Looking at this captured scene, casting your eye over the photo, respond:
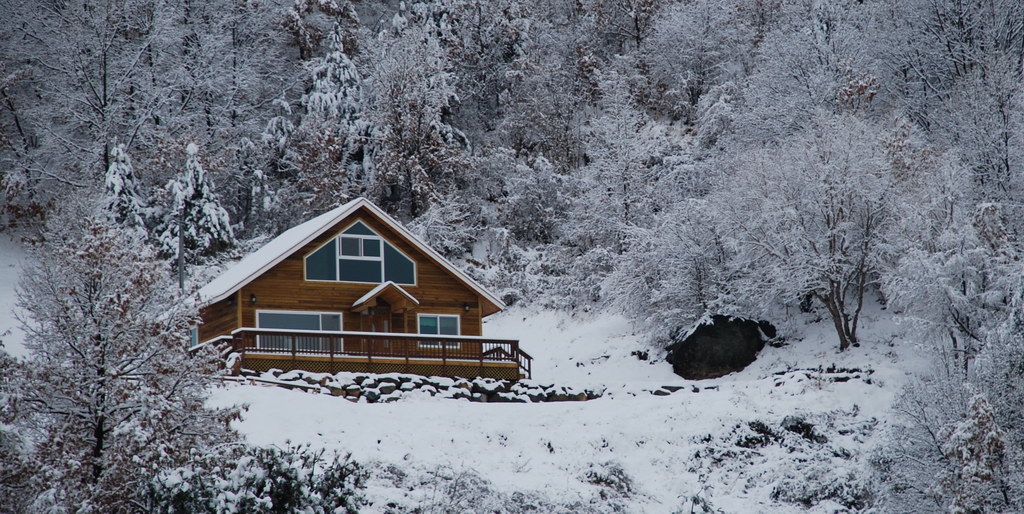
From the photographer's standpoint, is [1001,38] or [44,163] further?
[44,163]

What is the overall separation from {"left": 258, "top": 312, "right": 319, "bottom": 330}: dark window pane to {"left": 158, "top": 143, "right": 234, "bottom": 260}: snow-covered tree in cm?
1388

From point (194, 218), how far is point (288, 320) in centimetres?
1547

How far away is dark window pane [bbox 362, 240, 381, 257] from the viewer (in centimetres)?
3225

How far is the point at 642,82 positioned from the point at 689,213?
18950mm

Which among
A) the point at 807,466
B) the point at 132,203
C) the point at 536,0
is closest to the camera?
the point at 807,466

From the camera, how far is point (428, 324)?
3288 cm

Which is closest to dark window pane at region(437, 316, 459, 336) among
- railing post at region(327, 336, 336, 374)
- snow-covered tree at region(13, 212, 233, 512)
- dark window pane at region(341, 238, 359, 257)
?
dark window pane at region(341, 238, 359, 257)

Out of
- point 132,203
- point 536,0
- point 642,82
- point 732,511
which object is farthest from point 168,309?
point 536,0

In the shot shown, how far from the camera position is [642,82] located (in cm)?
5262

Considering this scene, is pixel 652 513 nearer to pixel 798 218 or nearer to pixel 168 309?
pixel 168 309

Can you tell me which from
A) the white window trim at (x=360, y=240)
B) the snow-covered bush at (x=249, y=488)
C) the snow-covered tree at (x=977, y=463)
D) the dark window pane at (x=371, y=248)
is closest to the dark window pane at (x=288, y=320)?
the white window trim at (x=360, y=240)

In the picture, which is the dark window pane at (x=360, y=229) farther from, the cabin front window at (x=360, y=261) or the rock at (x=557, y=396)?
the rock at (x=557, y=396)

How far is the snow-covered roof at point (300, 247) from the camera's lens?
29953 millimetres

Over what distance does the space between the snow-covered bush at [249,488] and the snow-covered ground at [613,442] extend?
A: 212 inches
